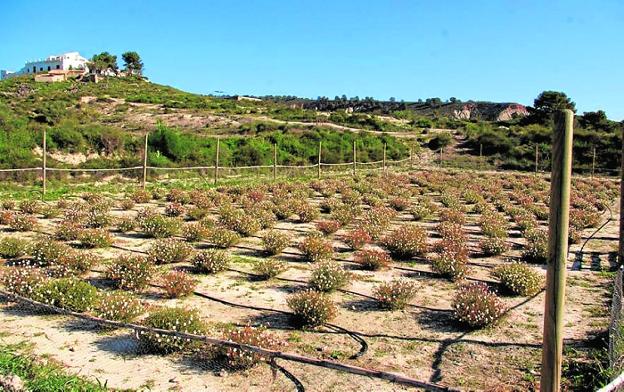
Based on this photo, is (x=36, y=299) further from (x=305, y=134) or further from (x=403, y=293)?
(x=305, y=134)

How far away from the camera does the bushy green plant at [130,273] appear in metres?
8.88

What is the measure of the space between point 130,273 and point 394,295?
426 cm

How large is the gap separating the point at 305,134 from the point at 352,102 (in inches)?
2669

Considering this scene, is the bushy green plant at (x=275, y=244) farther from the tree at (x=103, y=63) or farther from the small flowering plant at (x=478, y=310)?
the tree at (x=103, y=63)

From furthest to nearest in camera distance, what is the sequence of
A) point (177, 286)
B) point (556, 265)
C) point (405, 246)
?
point (405, 246) → point (177, 286) → point (556, 265)

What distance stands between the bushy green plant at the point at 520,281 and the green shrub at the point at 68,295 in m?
6.52

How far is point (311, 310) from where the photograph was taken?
740 cm

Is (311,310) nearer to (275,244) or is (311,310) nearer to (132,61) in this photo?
(275,244)

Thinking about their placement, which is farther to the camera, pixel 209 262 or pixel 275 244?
pixel 275 244

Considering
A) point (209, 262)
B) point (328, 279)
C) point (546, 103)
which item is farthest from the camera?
point (546, 103)

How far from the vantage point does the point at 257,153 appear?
3969 centimetres

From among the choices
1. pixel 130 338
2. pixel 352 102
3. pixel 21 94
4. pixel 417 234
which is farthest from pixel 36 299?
pixel 352 102

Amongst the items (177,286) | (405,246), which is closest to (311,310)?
(177,286)

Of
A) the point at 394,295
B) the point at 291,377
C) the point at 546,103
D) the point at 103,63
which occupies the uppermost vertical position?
the point at 103,63
